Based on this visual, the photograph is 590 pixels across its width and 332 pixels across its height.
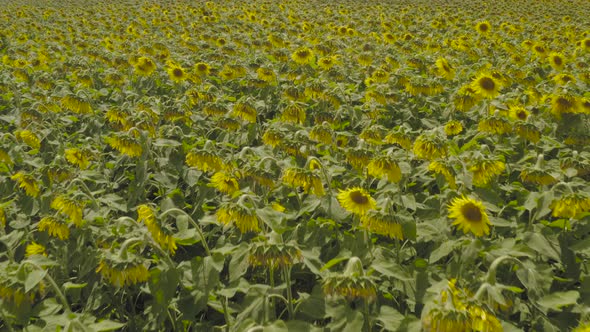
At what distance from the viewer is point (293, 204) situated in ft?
10.4

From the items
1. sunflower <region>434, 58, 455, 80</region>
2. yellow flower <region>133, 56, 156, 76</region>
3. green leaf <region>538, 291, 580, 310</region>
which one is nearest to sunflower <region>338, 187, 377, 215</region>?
green leaf <region>538, 291, 580, 310</region>

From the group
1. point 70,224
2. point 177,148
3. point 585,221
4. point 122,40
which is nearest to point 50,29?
point 122,40

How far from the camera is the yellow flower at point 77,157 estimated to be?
335 cm

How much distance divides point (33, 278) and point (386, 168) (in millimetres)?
1816

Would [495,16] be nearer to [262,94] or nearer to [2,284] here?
[262,94]

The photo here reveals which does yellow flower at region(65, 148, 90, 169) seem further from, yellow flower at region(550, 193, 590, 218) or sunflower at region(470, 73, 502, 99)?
sunflower at region(470, 73, 502, 99)

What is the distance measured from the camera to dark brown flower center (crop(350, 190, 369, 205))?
2.44 meters

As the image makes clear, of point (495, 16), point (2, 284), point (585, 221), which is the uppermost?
point (2, 284)

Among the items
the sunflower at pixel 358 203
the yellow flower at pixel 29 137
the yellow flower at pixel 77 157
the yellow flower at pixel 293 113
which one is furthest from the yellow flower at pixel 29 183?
the sunflower at pixel 358 203

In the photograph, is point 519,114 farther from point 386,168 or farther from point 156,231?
point 156,231

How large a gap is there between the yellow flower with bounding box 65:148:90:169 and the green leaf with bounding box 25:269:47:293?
1587mm

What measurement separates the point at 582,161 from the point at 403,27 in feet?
27.6

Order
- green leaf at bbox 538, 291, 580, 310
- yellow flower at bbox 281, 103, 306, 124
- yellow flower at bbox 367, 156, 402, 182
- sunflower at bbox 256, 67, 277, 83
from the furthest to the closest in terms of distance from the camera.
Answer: sunflower at bbox 256, 67, 277, 83 → yellow flower at bbox 281, 103, 306, 124 → yellow flower at bbox 367, 156, 402, 182 → green leaf at bbox 538, 291, 580, 310

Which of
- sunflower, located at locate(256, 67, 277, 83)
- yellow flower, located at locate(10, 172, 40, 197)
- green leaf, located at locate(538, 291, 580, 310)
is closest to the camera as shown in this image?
green leaf, located at locate(538, 291, 580, 310)
